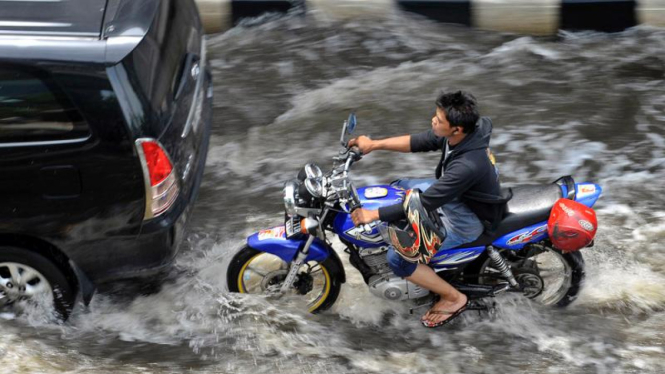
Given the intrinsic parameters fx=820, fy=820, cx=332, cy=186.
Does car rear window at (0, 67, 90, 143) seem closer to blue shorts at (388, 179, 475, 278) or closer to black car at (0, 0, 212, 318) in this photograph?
black car at (0, 0, 212, 318)

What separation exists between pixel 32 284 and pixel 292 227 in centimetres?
144

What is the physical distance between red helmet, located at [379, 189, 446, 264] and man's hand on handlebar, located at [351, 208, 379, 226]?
149 mm

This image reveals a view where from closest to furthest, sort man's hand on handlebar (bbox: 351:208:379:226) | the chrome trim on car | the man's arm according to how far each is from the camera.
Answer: man's hand on handlebar (bbox: 351:208:379:226) < the man's arm < the chrome trim on car

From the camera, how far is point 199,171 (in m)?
4.94

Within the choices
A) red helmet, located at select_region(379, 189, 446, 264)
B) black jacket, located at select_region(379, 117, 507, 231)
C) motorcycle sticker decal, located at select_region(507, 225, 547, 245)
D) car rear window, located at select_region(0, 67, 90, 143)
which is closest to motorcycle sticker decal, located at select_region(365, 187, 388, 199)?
red helmet, located at select_region(379, 189, 446, 264)

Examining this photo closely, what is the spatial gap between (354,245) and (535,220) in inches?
37.7

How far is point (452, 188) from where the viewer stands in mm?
3869

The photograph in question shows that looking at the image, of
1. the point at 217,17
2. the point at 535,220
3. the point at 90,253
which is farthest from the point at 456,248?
the point at 217,17

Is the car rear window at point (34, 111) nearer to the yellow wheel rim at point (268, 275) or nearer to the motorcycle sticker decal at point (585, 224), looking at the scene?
the yellow wheel rim at point (268, 275)

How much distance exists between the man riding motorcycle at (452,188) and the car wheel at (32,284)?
1.68 meters

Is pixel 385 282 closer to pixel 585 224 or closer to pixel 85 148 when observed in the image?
pixel 585 224

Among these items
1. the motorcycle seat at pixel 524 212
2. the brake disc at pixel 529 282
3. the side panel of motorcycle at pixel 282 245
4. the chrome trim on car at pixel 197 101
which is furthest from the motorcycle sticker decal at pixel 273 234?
the brake disc at pixel 529 282

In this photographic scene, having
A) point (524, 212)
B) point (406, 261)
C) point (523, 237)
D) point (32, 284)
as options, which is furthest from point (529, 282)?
point (32, 284)

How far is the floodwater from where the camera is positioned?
14.3 feet
